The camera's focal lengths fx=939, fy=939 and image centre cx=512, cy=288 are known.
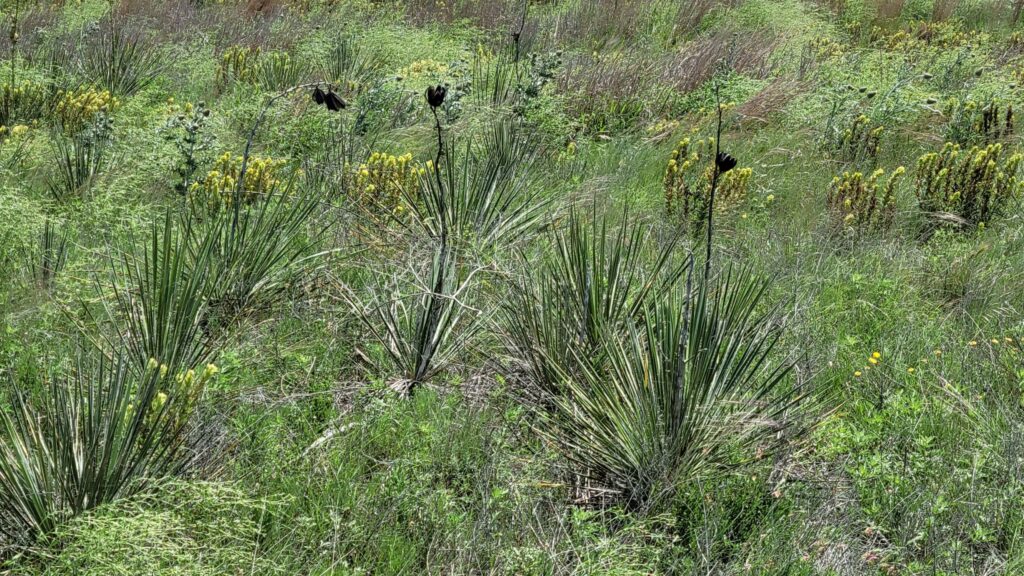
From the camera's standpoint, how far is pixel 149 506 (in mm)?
2068

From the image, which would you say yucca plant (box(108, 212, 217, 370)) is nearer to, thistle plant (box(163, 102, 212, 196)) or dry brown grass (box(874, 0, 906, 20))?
thistle plant (box(163, 102, 212, 196))

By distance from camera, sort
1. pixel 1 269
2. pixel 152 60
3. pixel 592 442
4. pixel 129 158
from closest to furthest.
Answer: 1. pixel 592 442
2. pixel 1 269
3. pixel 129 158
4. pixel 152 60

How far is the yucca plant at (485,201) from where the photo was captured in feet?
12.3

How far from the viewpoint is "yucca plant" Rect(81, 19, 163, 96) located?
703 centimetres

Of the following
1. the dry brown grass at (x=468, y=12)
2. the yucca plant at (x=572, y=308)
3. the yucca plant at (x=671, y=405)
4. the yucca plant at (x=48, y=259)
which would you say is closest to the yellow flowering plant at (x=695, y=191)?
the yucca plant at (x=572, y=308)

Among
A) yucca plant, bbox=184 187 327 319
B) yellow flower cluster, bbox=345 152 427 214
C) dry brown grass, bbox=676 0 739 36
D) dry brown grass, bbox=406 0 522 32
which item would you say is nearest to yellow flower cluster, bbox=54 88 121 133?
yellow flower cluster, bbox=345 152 427 214

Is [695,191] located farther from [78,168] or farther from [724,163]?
[78,168]

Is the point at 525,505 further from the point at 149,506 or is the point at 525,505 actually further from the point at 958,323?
the point at 958,323

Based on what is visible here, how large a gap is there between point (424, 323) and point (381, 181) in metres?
1.55

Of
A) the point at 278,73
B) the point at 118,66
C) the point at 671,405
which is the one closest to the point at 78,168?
the point at 118,66

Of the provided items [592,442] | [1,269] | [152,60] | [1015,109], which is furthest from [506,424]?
[152,60]

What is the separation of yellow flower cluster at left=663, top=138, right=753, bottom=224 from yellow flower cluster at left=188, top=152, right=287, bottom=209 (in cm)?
195

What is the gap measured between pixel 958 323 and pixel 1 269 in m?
3.66

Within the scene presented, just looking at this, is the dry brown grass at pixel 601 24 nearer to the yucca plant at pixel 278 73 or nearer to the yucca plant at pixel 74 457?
the yucca plant at pixel 278 73
